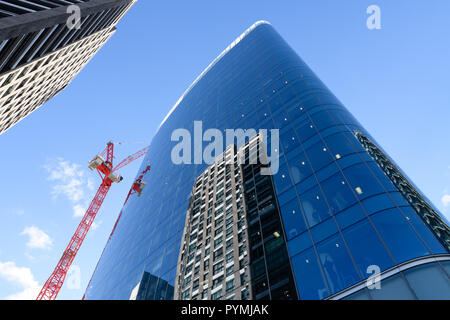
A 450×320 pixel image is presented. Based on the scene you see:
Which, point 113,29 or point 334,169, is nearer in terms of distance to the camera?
point 334,169

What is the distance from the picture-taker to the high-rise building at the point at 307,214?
75.9ft

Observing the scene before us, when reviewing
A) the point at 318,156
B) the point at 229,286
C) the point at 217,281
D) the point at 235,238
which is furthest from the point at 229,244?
the point at 318,156

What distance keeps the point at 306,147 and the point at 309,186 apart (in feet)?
21.4

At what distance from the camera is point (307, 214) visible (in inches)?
1224

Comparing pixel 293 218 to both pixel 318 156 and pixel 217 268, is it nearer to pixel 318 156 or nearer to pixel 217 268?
pixel 318 156

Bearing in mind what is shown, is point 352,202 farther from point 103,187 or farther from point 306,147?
point 103,187

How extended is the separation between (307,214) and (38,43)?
37658mm

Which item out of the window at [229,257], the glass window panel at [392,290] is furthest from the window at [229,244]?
the glass window panel at [392,290]

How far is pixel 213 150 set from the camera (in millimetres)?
67562

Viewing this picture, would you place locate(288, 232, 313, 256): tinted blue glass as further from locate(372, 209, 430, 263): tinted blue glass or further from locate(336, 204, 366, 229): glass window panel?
locate(372, 209, 430, 263): tinted blue glass

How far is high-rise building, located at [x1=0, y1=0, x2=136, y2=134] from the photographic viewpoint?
3231cm

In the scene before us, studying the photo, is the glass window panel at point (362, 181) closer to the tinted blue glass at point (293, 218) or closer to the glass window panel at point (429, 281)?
the tinted blue glass at point (293, 218)
